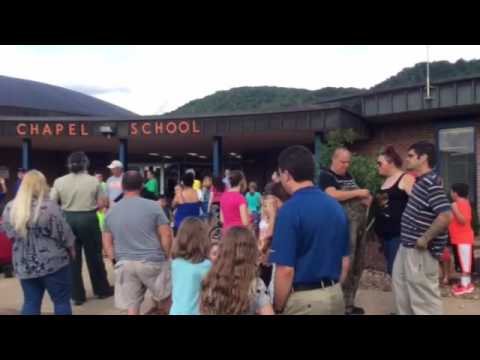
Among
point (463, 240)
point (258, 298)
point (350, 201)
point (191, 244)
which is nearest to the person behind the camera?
point (258, 298)

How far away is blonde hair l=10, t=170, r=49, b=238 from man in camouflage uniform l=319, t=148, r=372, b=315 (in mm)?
2543

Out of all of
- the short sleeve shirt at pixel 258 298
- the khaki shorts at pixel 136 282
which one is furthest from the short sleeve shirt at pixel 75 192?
the short sleeve shirt at pixel 258 298

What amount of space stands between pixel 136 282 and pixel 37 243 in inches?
35.6

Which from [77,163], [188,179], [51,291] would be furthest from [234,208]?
[51,291]

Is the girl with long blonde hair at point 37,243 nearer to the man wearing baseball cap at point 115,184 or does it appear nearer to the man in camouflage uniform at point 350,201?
the man in camouflage uniform at point 350,201

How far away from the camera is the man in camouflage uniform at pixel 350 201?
16.9 ft

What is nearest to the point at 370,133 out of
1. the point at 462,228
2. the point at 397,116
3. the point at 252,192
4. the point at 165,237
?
the point at 397,116

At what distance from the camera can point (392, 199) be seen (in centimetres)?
511

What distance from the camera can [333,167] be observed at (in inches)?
209

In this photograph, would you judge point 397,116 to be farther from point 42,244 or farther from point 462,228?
point 42,244

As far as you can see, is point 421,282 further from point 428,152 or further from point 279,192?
point 279,192

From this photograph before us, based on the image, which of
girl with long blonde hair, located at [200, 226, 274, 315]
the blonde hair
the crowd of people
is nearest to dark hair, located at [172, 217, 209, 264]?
the crowd of people
